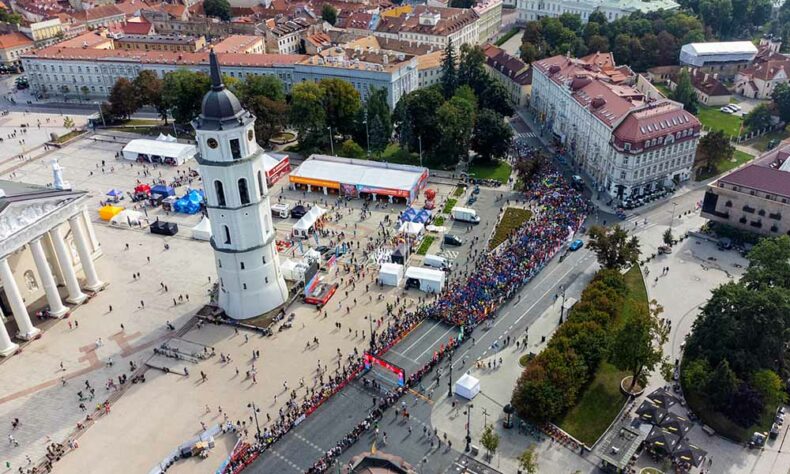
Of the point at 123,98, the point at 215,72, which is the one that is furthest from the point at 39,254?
the point at 123,98

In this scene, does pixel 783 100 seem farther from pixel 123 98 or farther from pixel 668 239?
pixel 123 98

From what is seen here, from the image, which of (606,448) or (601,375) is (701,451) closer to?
(606,448)

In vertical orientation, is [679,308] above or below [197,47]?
below

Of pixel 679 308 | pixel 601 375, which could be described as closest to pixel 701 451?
pixel 601 375

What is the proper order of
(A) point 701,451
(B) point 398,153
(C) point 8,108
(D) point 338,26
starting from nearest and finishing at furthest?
1. (A) point 701,451
2. (B) point 398,153
3. (C) point 8,108
4. (D) point 338,26

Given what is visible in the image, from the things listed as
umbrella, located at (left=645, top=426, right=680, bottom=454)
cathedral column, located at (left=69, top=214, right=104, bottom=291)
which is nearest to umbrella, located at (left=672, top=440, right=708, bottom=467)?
A: umbrella, located at (left=645, top=426, right=680, bottom=454)

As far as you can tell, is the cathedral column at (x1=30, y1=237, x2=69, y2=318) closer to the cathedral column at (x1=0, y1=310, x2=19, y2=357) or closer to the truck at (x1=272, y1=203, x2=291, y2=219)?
the cathedral column at (x1=0, y1=310, x2=19, y2=357)
